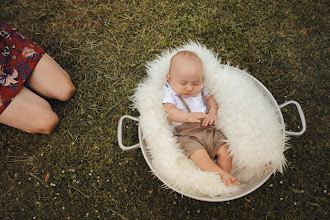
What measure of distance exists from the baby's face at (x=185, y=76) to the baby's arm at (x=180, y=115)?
0.40ft

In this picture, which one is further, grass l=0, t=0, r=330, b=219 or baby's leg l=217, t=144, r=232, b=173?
grass l=0, t=0, r=330, b=219

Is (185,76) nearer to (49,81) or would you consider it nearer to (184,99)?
(184,99)

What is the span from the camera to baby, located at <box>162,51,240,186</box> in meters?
1.54

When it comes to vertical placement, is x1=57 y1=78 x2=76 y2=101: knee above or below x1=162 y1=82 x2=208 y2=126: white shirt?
below

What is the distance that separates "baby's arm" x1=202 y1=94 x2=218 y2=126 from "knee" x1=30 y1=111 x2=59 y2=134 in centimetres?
122

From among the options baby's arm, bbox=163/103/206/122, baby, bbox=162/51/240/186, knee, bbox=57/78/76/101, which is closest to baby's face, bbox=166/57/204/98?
baby, bbox=162/51/240/186

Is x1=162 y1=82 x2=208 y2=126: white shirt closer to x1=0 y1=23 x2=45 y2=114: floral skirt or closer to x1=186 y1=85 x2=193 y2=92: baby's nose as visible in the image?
x1=186 y1=85 x2=193 y2=92: baby's nose

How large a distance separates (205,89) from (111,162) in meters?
0.97

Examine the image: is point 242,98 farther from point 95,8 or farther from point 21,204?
point 21,204

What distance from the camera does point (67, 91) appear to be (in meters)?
2.00

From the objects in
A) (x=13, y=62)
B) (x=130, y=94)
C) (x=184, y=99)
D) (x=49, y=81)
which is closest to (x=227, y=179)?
(x=184, y=99)

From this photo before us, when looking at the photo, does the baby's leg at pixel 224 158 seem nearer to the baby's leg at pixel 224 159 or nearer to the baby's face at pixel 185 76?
the baby's leg at pixel 224 159

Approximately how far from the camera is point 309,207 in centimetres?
174

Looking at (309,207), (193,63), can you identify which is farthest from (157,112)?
(309,207)
